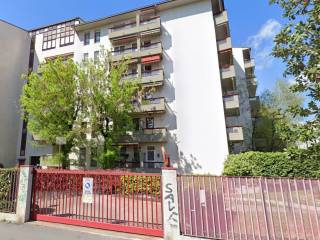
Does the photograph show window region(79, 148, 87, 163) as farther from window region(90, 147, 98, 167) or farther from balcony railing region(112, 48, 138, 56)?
balcony railing region(112, 48, 138, 56)

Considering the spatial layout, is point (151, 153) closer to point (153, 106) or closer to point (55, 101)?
point (153, 106)

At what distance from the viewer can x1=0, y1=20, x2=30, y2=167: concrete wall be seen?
3008 cm

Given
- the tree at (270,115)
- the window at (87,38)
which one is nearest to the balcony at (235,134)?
the tree at (270,115)

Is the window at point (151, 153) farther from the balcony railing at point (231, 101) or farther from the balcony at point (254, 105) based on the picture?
the balcony at point (254, 105)

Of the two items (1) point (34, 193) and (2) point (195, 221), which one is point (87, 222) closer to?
(1) point (34, 193)

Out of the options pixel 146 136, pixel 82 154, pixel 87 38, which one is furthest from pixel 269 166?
A: pixel 87 38

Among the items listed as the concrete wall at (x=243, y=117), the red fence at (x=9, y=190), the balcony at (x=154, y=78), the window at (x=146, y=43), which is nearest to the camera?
the red fence at (x=9, y=190)

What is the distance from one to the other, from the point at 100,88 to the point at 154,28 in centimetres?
1014

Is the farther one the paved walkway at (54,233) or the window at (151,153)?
the window at (151,153)

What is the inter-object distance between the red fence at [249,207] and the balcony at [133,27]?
22087 millimetres

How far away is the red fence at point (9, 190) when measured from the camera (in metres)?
9.86

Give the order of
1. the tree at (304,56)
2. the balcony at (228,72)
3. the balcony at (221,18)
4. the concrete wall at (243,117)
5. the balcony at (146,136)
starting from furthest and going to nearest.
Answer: the concrete wall at (243,117) → the balcony at (221,18) → the balcony at (146,136) → the balcony at (228,72) → the tree at (304,56)

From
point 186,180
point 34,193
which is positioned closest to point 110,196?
point 186,180

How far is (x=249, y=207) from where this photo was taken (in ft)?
21.6
